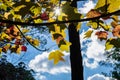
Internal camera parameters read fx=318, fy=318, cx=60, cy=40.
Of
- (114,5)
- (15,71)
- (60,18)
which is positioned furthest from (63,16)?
(15,71)

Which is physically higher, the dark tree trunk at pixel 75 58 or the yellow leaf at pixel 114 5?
the dark tree trunk at pixel 75 58

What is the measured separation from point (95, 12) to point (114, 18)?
331 mm

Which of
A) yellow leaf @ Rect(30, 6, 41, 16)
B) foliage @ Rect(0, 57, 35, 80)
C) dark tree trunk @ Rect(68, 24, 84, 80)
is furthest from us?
foliage @ Rect(0, 57, 35, 80)

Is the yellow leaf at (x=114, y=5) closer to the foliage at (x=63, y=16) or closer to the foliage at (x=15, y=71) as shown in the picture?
the foliage at (x=63, y=16)

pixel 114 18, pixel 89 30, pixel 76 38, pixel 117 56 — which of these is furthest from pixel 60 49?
pixel 117 56

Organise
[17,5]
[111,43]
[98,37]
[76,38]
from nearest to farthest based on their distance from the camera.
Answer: [17,5] < [111,43] < [98,37] < [76,38]

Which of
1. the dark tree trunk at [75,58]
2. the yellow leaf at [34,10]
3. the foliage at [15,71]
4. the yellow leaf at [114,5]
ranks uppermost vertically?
the foliage at [15,71]

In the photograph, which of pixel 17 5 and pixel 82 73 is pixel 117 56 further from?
pixel 17 5

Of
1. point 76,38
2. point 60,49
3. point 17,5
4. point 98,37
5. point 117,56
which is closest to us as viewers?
point 17,5

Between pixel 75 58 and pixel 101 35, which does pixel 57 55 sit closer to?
pixel 101 35

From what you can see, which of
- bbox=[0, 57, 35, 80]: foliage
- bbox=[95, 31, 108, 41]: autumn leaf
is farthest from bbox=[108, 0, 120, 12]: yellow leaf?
bbox=[0, 57, 35, 80]: foliage

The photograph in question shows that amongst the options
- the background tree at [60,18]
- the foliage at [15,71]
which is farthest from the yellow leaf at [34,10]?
the foliage at [15,71]

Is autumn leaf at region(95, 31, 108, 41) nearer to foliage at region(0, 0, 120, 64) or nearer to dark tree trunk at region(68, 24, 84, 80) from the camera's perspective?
foliage at region(0, 0, 120, 64)

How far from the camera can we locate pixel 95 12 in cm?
203
